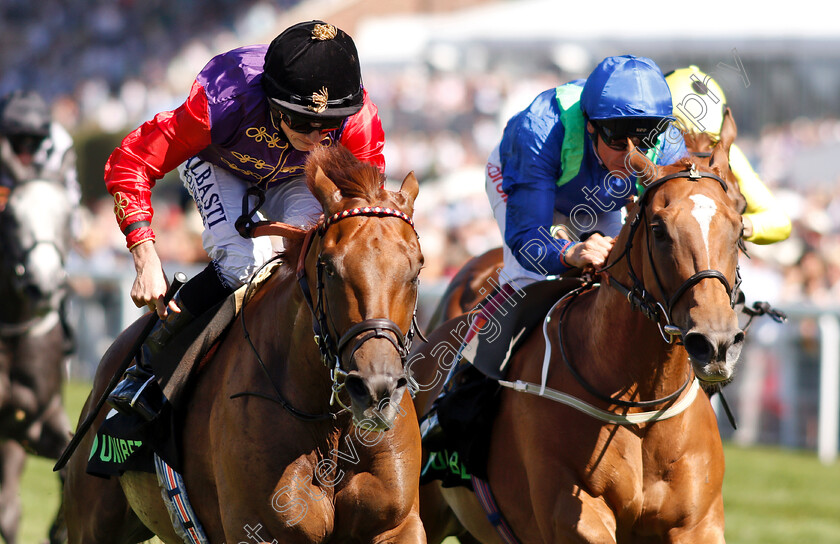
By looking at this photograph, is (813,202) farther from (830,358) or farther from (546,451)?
(546,451)

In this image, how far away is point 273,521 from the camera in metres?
3.67

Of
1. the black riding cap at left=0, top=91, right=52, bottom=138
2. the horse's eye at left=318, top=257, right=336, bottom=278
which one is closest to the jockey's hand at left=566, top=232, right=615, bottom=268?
the horse's eye at left=318, top=257, right=336, bottom=278

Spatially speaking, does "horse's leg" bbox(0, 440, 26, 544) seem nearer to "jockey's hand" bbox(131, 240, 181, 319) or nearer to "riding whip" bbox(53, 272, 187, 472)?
"riding whip" bbox(53, 272, 187, 472)

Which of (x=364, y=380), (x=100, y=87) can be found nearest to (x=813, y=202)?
(x=364, y=380)

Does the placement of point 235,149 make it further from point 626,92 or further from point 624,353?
point 624,353

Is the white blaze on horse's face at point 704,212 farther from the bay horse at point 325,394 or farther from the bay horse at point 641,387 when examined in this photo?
the bay horse at point 325,394

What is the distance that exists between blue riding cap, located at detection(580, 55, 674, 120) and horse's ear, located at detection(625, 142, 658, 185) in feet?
0.44

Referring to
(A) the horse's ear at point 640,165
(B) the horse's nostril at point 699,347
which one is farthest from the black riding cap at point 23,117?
(B) the horse's nostril at point 699,347

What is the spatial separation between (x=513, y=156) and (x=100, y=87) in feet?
76.2

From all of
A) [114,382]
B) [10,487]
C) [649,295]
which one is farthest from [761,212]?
[10,487]

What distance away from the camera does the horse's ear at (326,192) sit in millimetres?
3594

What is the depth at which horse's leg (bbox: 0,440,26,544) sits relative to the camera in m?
6.34

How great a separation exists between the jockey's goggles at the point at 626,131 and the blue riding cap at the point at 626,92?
3cm

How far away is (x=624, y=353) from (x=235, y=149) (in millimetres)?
1580
